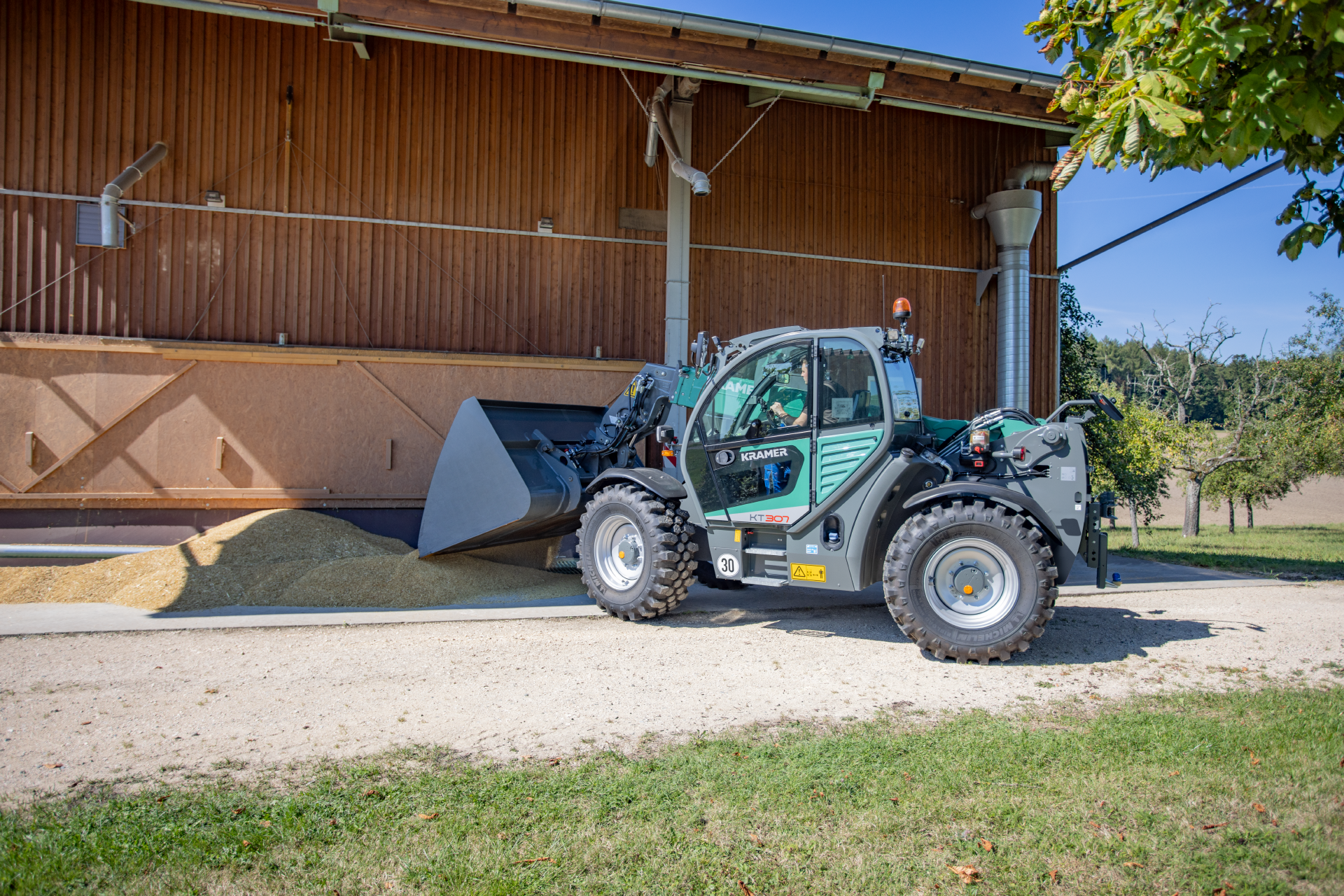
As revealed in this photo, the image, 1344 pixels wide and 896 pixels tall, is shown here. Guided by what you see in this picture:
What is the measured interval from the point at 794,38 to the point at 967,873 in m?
9.63

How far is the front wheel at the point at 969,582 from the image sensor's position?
5621mm

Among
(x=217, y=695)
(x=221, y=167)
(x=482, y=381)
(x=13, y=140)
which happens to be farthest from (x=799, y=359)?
(x=13, y=140)

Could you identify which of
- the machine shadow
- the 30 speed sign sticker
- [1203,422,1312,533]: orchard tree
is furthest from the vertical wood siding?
[1203,422,1312,533]: orchard tree

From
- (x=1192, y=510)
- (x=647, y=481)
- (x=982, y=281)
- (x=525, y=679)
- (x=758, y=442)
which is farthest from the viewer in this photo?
(x=1192, y=510)

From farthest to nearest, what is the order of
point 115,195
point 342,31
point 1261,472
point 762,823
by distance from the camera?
1. point 1261,472
2. point 115,195
3. point 342,31
4. point 762,823

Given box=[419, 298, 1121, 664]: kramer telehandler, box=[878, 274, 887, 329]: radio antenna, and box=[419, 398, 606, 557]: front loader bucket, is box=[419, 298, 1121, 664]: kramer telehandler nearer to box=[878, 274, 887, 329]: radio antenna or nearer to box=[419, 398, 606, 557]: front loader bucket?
box=[419, 398, 606, 557]: front loader bucket

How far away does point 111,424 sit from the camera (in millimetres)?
10375

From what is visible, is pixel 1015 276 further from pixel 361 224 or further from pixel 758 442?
pixel 361 224

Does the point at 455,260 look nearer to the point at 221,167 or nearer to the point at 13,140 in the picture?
the point at 221,167

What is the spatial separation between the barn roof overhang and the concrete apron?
5.71 metres

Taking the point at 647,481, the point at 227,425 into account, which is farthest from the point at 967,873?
the point at 227,425

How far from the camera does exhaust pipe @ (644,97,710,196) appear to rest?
1053 cm

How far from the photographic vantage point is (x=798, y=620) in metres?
7.32

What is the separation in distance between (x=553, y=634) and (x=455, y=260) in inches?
271
